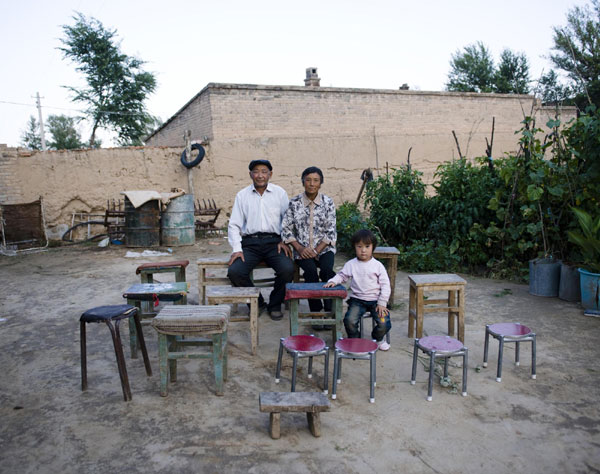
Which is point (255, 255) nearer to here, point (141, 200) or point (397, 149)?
point (141, 200)

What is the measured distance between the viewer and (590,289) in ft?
16.4

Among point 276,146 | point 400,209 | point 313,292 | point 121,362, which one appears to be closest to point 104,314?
point 121,362

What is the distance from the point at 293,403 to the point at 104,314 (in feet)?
4.80

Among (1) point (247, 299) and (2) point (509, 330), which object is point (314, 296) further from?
(2) point (509, 330)

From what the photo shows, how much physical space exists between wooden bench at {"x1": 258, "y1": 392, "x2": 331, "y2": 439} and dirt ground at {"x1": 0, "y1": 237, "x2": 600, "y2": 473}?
8cm

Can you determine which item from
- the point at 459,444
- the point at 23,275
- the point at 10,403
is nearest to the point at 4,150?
the point at 23,275

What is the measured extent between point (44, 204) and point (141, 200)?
119 inches

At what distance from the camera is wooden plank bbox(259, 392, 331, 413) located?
2.63 metres

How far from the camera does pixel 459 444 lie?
2613 mm

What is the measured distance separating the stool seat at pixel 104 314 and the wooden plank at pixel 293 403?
3.96 feet

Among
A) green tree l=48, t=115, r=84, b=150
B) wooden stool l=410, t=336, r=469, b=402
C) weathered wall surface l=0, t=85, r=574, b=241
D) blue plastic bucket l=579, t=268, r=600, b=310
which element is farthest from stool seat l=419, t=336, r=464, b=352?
green tree l=48, t=115, r=84, b=150

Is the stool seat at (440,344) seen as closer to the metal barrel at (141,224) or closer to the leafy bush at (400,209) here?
the leafy bush at (400,209)

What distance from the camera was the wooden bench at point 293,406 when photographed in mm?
2635

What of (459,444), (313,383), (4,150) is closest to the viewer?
(459,444)
